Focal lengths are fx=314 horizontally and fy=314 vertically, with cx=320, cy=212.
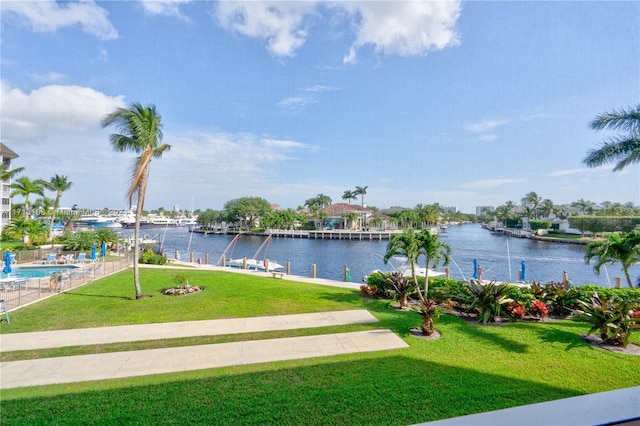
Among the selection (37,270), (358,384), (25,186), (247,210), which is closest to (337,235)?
(247,210)

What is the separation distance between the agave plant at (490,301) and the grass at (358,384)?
0.64 m

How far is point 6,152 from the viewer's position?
159ft

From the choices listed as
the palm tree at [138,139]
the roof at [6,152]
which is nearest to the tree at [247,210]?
the roof at [6,152]

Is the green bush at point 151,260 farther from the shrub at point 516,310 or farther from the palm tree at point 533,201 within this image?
the palm tree at point 533,201

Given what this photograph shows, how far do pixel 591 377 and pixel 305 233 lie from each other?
261ft

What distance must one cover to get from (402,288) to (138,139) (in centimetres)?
1153

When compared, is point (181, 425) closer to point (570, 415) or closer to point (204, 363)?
point (204, 363)

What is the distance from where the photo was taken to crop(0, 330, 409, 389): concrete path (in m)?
6.12

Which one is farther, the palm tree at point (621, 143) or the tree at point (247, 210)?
the tree at point (247, 210)

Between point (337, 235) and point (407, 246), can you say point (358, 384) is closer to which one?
point (407, 246)

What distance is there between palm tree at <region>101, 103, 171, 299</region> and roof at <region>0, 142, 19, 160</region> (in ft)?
176

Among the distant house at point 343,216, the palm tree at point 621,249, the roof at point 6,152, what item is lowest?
the palm tree at point 621,249

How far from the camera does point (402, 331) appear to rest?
29.0 feet

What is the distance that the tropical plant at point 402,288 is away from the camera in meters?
11.7
